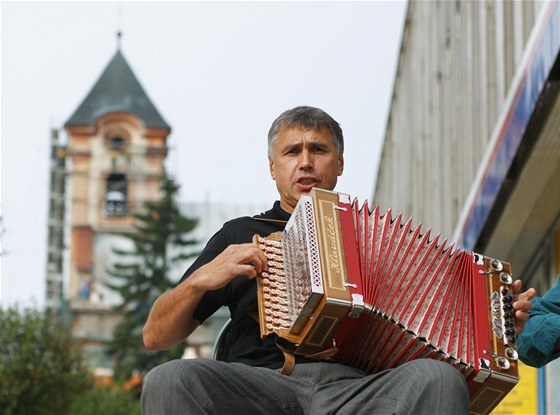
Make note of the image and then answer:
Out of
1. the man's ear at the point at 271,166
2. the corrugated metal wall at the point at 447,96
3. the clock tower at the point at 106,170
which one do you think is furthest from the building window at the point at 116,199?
the man's ear at the point at 271,166

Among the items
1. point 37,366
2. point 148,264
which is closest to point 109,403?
point 148,264

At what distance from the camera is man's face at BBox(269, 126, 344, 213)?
5.88m

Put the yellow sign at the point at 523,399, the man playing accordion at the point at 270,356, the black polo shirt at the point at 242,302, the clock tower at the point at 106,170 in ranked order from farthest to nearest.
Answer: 1. the clock tower at the point at 106,170
2. the yellow sign at the point at 523,399
3. the black polo shirt at the point at 242,302
4. the man playing accordion at the point at 270,356

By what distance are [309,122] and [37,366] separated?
4186 centimetres

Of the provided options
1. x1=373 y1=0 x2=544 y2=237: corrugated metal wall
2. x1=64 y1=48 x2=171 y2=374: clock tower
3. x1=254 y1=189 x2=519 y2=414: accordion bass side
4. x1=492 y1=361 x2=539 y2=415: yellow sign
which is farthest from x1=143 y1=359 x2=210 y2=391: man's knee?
x1=64 y1=48 x2=171 y2=374: clock tower

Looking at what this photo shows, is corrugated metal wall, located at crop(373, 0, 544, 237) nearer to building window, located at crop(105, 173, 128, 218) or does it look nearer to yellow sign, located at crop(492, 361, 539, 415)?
yellow sign, located at crop(492, 361, 539, 415)

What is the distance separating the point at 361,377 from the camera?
542 centimetres

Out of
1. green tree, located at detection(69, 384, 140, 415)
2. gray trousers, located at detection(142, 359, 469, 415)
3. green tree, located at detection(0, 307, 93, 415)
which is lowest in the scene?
green tree, located at detection(69, 384, 140, 415)

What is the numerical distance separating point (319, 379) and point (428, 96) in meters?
22.2

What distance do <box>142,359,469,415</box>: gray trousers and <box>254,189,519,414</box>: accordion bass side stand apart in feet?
0.38

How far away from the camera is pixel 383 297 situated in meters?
5.31

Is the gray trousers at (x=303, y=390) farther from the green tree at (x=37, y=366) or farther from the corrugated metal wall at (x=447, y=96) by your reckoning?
the green tree at (x=37, y=366)

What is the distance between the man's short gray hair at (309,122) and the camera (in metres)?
5.89

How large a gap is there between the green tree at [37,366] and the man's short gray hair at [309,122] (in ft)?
125
